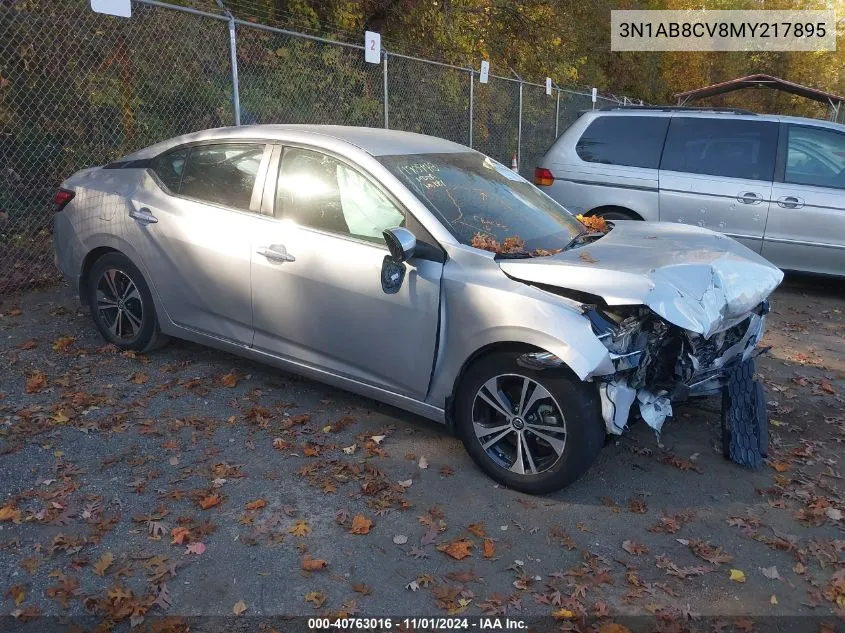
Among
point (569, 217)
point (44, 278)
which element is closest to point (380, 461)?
point (569, 217)

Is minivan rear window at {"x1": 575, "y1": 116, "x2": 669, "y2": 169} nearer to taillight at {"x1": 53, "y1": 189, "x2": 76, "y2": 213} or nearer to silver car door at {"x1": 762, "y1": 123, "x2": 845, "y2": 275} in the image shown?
silver car door at {"x1": 762, "y1": 123, "x2": 845, "y2": 275}

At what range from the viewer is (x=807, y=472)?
164 inches

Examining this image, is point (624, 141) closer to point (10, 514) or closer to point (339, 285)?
point (339, 285)

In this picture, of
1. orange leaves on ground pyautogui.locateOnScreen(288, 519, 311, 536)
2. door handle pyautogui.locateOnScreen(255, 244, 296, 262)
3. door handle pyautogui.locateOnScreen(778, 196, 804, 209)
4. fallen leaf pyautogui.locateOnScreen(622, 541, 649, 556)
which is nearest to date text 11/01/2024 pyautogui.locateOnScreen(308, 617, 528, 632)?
orange leaves on ground pyautogui.locateOnScreen(288, 519, 311, 536)

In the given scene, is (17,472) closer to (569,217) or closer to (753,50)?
(569,217)

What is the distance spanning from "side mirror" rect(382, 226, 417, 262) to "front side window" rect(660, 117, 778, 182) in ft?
17.2

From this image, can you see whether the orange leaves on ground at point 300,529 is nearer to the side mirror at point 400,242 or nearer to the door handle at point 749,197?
the side mirror at point 400,242

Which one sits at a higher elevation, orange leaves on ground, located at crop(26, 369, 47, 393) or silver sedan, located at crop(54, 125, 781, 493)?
silver sedan, located at crop(54, 125, 781, 493)

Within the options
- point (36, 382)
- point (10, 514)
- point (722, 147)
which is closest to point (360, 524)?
point (10, 514)

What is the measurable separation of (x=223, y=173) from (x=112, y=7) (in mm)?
2259

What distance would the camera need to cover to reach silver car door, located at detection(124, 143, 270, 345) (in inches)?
183

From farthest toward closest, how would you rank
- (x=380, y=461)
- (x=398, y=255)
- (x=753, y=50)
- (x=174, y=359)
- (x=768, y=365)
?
(x=753, y=50) → (x=768, y=365) → (x=174, y=359) → (x=380, y=461) → (x=398, y=255)

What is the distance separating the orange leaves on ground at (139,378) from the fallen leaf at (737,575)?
12.6ft

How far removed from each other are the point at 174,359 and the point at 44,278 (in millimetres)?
2546
